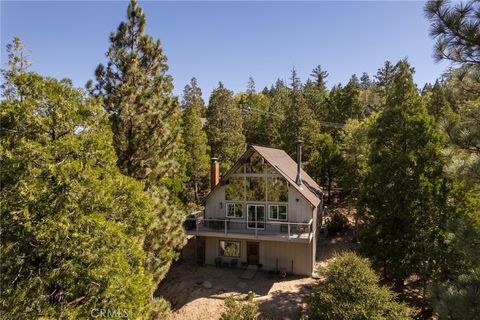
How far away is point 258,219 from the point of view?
2122 centimetres

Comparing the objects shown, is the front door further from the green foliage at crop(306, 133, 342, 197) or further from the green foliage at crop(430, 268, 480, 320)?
the green foliage at crop(306, 133, 342, 197)

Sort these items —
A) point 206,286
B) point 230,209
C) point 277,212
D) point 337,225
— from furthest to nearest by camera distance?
point 337,225
point 230,209
point 277,212
point 206,286

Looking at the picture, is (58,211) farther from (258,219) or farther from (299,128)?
(299,128)

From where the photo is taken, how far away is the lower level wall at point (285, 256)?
20188mm

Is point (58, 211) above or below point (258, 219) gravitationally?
above

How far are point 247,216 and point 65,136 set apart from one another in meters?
14.7

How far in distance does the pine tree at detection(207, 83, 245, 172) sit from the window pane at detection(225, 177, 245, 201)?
1451cm

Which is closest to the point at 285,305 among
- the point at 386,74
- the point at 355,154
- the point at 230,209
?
the point at 230,209

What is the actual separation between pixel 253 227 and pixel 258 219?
25.8 inches

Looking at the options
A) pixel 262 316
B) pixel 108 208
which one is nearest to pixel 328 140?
pixel 262 316

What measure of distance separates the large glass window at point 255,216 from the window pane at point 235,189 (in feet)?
3.47

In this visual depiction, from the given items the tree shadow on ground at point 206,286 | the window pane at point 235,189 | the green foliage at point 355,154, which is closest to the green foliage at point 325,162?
the green foliage at point 355,154

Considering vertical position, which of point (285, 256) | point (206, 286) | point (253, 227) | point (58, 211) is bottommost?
point (206, 286)

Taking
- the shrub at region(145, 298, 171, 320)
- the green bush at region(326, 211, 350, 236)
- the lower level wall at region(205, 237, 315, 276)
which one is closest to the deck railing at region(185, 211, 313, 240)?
the lower level wall at region(205, 237, 315, 276)
